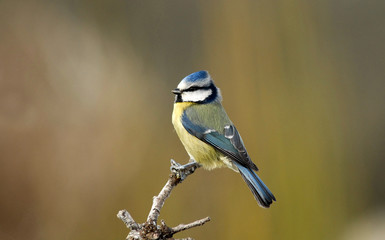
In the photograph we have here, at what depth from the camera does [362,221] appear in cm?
209

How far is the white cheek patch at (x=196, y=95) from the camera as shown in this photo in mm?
1022

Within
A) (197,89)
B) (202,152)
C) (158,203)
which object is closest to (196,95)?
(197,89)

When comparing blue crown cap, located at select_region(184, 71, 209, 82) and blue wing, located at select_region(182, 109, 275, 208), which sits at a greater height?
blue crown cap, located at select_region(184, 71, 209, 82)

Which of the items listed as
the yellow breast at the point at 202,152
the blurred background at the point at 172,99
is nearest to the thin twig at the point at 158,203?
the yellow breast at the point at 202,152

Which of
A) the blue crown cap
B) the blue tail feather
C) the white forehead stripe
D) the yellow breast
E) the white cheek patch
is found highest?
the blue crown cap

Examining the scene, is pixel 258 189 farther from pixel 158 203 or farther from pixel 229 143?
pixel 158 203

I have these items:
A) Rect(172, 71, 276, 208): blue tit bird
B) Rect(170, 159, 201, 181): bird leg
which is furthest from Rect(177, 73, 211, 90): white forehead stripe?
Rect(170, 159, 201, 181): bird leg

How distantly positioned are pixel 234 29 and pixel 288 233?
2.92ft

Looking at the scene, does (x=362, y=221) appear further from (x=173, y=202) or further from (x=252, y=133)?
(x=173, y=202)

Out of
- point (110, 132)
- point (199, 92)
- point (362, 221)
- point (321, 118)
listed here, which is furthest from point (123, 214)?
point (362, 221)

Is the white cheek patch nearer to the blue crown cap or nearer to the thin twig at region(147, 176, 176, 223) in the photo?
the blue crown cap

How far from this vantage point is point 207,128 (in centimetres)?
101

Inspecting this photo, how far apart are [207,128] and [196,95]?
83 millimetres

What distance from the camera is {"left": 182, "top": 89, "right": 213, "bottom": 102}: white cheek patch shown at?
1.02m
